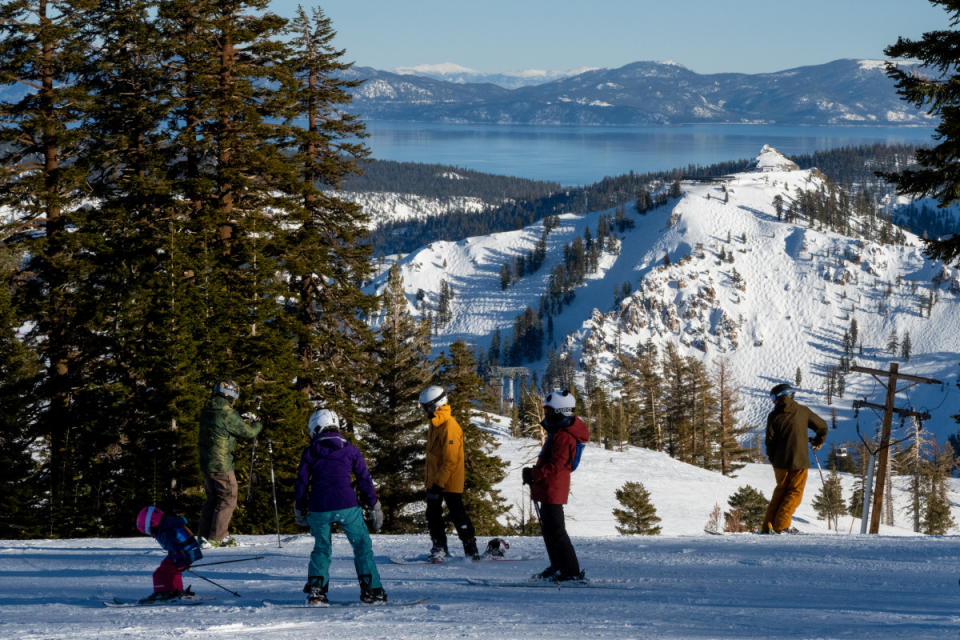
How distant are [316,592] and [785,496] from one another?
8371mm

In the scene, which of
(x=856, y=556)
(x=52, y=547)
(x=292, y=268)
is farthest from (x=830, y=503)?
(x=52, y=547)

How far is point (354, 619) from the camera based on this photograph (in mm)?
7855

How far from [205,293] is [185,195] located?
10.5 feet

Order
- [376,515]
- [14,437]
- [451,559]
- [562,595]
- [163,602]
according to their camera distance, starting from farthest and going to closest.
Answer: [14,437], [451,559], [562,595], [163,602], [376,515]

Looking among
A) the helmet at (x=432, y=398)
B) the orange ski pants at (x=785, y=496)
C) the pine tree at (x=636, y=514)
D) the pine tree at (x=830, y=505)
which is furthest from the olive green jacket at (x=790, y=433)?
the pine tree at (x=830, y=505)

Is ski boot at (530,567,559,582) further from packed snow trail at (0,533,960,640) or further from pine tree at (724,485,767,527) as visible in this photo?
pine tree at (724,485,767,527)

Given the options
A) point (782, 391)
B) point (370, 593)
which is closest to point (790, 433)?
point (782, 391)

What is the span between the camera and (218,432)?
11.9 metres

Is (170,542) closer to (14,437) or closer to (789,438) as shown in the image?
(789,438)

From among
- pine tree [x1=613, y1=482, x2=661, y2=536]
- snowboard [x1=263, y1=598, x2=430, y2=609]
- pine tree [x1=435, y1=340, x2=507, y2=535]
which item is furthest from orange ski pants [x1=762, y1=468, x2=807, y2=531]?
pine tree [x1=613, y1=482, x2=661, y2=536]

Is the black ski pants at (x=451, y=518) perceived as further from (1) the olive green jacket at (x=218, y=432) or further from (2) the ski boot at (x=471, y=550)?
(1) the olive green jacket at (x=218, y=432)

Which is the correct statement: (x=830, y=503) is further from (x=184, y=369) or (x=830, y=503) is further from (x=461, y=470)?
(x=461, y=470)

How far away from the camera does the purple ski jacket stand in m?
8.33

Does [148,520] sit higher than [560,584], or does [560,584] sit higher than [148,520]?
[148,520]
